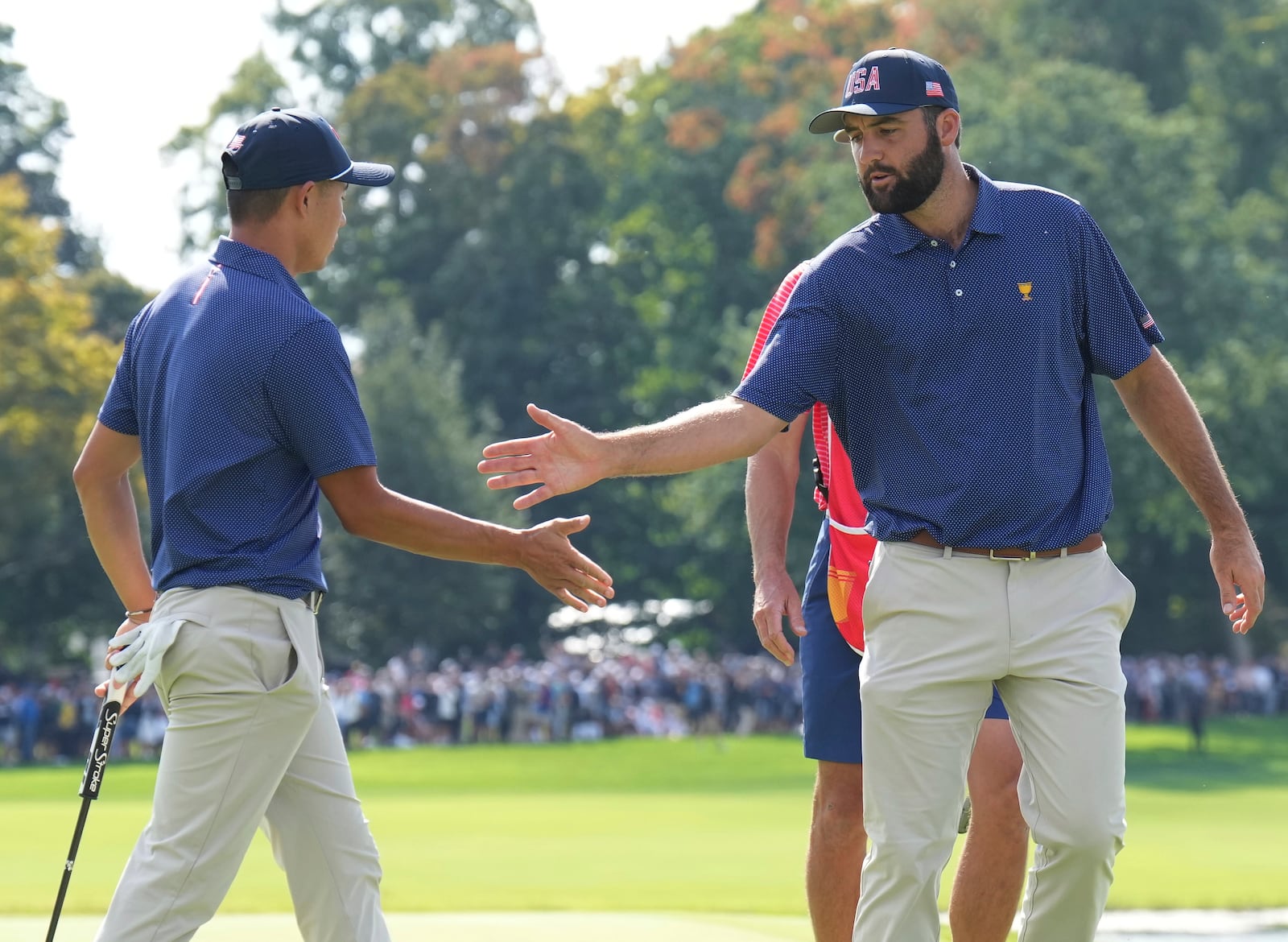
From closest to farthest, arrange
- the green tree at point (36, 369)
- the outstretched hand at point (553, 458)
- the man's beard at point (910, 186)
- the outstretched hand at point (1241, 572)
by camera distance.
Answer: the outstretched hand at point (553, 458)
the man's beard at point (910, 186)
the outstretched hand at point (1241, 572)
the green tree at point (36, 369)

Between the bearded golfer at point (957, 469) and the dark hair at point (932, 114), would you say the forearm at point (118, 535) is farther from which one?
the dark hair at point (932, 114)

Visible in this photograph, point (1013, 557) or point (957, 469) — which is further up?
point (957, 469)

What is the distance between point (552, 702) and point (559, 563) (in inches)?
1308

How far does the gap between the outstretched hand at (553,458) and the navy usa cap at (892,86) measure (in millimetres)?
1029

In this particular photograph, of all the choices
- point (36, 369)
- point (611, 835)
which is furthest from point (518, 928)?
point (36, 369)

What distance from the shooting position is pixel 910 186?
4.73m

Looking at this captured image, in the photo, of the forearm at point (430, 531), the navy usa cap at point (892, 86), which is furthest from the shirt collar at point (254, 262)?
the navy usa cap at point (892, 86)

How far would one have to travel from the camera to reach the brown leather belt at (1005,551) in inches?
182

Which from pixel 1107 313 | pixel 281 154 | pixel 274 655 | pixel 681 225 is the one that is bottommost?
pixel 274 655

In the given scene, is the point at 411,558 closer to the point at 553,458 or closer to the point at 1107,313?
the point at 1107,313

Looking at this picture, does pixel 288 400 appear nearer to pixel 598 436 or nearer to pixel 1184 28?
pixel 598 436

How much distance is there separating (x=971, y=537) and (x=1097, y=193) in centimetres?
3395

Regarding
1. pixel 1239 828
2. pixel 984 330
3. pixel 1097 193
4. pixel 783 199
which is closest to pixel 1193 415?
pixel 984 330

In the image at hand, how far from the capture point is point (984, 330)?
15.1 ft
